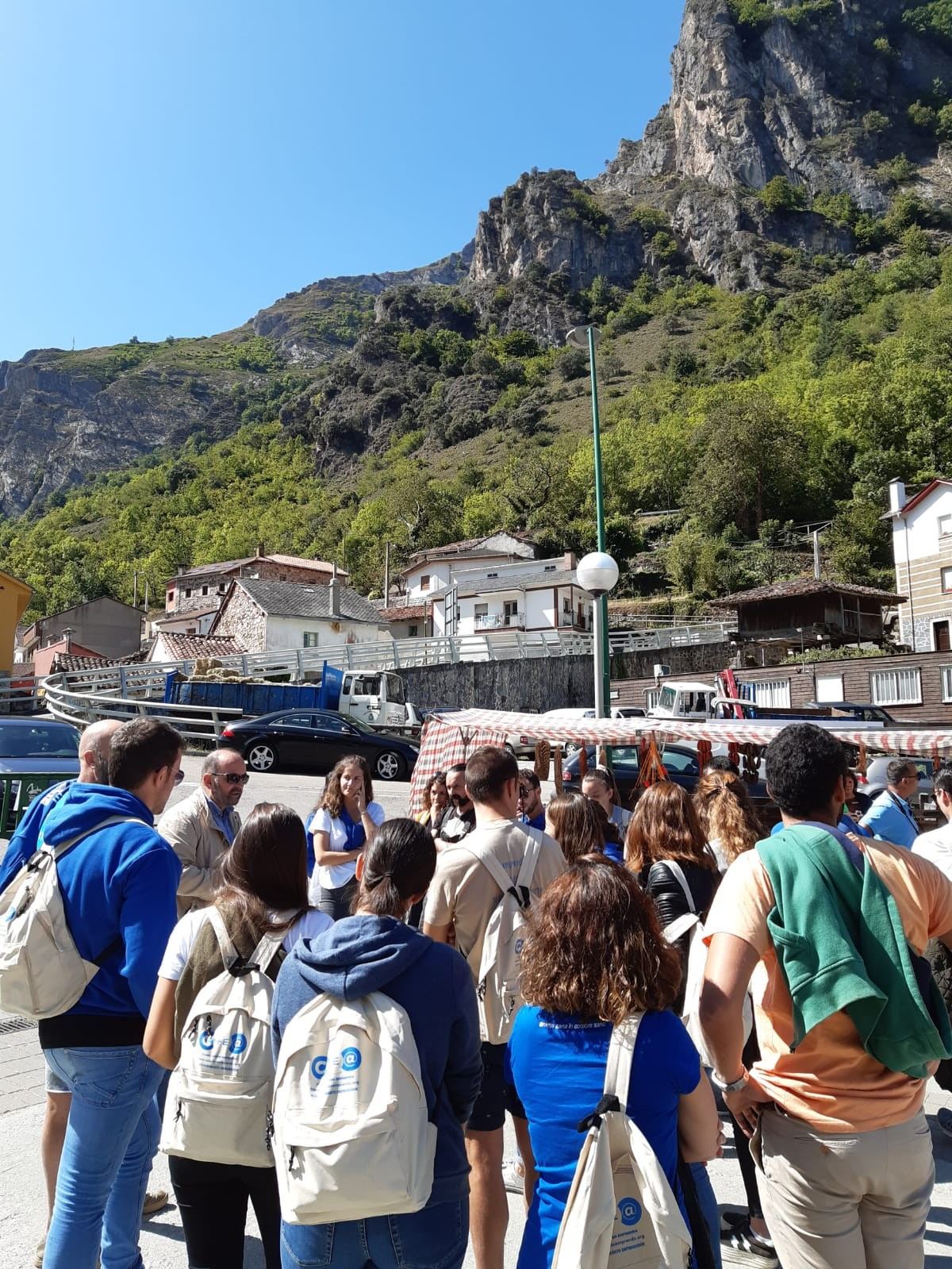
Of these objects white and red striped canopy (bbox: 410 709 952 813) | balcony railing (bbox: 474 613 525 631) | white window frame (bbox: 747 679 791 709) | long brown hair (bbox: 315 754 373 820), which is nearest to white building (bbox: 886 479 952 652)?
white window frame (bbox: 747 679 791 709)

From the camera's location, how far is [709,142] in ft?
484

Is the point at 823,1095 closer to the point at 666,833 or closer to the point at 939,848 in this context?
the point at 666,833

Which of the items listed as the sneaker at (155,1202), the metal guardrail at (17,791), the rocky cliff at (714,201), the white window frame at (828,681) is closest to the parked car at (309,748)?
the metal guardrail at (17,791)

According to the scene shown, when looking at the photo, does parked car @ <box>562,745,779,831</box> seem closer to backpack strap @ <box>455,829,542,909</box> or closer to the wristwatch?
backpack strap @ <box>455,829,542,909</box>

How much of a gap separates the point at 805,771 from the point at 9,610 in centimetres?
3842

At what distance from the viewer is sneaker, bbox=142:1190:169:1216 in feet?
12.2

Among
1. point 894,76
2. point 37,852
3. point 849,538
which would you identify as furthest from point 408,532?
point 894,76

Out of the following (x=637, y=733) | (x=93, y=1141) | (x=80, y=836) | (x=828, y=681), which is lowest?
(x=93, y=1141)

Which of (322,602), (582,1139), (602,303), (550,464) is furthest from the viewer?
(602,303)

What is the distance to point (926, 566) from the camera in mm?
36281

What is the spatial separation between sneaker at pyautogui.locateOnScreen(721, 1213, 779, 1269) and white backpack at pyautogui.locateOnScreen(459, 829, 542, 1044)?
52.2 inches

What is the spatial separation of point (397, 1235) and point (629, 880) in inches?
42.0

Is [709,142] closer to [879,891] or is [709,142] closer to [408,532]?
[408,532]

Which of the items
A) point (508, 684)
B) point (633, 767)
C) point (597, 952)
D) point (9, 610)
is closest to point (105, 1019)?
point (597, 952)
